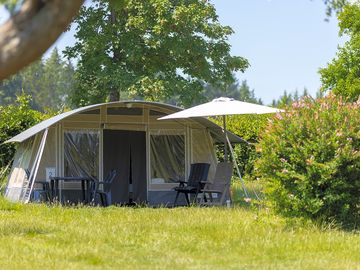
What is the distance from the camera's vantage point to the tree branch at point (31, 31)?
309 centimetres

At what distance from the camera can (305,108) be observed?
1011cm

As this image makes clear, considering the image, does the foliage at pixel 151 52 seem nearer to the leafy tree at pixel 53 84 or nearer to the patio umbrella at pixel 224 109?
the patio umbrella at pixel 224 109

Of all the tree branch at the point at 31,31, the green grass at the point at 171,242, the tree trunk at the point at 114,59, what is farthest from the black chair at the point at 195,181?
the tree branch at the point at 31,31

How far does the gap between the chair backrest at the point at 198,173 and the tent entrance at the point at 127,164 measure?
4.06 feet

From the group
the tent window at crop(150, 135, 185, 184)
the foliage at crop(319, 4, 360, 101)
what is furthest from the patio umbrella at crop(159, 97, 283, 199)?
the foliage at crop(319, 4, 360, 101)

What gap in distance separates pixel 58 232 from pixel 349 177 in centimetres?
388

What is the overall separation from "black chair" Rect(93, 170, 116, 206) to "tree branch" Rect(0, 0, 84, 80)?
11381 mm

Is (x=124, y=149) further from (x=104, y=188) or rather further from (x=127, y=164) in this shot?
(x=104, y=188)

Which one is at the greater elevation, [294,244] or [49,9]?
Result: [49,9]

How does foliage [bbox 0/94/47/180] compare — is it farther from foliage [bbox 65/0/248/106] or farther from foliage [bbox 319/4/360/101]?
foliage [bbox 319/4/360/101]

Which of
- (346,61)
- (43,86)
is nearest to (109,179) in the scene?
(346,61)

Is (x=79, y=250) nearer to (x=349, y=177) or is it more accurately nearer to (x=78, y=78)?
(x=349, y=177)

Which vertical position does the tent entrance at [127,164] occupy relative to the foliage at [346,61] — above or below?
below

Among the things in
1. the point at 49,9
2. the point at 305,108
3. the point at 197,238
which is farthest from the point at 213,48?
the point at 49,9
